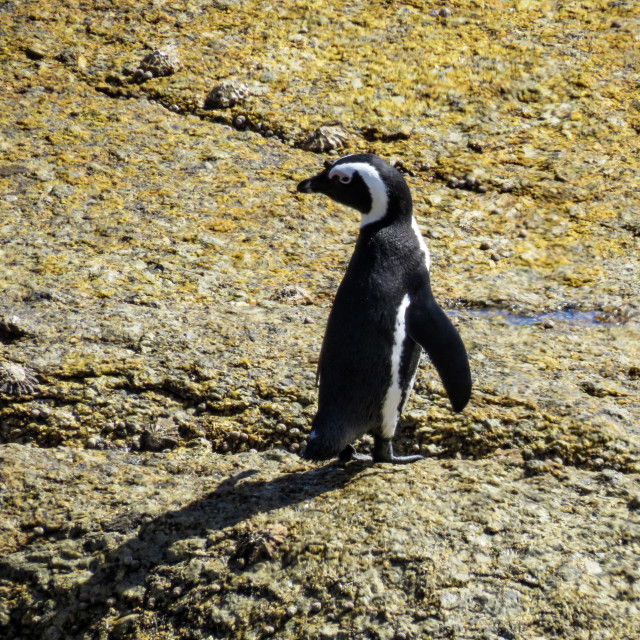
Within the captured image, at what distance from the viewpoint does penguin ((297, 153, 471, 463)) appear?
2.85 meters

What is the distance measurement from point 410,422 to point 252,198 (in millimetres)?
1920

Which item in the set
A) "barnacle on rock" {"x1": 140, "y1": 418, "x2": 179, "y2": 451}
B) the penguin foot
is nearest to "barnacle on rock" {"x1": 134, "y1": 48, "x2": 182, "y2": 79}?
"barnacle on rock" {"x1": 140, "y1": 418, "x2": 179, "y2": 451}

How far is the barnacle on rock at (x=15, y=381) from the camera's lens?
3.17 m

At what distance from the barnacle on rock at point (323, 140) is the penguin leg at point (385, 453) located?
2.42 meters

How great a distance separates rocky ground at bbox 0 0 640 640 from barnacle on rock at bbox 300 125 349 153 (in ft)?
0.10

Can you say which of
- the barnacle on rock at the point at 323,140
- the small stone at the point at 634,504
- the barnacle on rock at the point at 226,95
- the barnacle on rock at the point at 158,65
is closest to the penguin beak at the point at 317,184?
the small stone at the point at 634,504

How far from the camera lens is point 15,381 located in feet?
10.5

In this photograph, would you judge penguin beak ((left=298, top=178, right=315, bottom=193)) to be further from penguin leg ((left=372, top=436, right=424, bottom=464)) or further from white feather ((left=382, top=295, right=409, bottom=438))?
penguin leg ((left=372, top=436, right=424, bottom=464))

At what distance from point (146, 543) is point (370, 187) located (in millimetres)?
1409

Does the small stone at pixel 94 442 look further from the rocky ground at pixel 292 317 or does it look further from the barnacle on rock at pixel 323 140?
the barnacle on rock at pixel 323 140

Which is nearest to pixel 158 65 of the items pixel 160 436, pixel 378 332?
pixel 160 436

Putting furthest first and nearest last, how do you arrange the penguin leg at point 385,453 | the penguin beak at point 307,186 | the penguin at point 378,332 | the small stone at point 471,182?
1. the small stone at point 471,182
2. the penguin beak at point 307,186
3. the penguin leg at point 385,453
4. the penguin at point 378,332

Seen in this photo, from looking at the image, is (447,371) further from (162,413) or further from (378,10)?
(378,10)

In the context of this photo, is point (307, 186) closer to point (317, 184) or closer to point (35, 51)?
point (317, 184)
